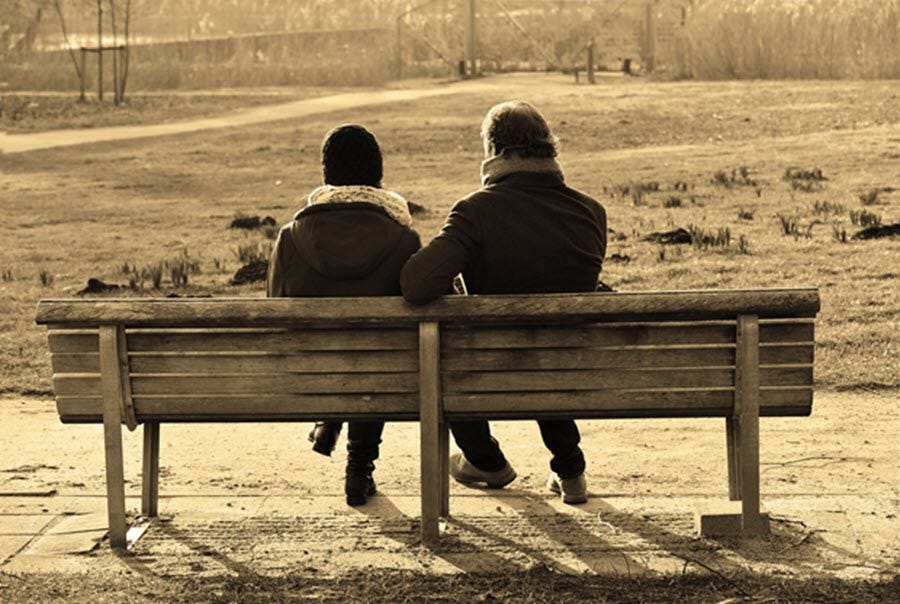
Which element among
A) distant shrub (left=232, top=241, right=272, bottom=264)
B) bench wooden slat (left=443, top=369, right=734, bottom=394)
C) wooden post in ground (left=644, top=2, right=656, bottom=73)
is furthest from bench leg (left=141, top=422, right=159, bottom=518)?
wooden post in ground (left=644, top=2, right=656, bottom=73)

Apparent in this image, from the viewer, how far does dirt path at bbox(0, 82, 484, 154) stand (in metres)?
24.7

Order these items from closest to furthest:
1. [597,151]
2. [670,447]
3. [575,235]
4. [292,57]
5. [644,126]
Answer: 1. [575,235]
2. [670,447]
3. [597,151]
4. [644,126]
5. [292,57]

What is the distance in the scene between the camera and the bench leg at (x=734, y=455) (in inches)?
214

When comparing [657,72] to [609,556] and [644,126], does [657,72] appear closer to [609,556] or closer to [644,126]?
[644,126]

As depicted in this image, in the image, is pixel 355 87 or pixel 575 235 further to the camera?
pixel 355 87

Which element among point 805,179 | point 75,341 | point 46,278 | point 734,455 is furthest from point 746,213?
point 75,341

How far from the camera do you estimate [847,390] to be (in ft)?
26.7

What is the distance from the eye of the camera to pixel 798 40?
31922 mm

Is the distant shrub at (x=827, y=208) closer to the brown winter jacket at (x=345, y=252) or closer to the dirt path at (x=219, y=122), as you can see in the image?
the brown winter jacket at (x=345, y=252)

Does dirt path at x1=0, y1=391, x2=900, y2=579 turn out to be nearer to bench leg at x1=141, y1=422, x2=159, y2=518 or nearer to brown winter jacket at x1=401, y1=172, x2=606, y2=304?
bench leg at x1=141, y1=422, x2=159, y2=518

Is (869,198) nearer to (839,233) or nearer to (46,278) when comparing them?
(839,233)

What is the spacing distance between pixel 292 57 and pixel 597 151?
2249 centimetres

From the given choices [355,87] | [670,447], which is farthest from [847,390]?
[355,87]

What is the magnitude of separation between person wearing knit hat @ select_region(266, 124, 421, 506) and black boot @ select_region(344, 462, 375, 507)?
665 mm
